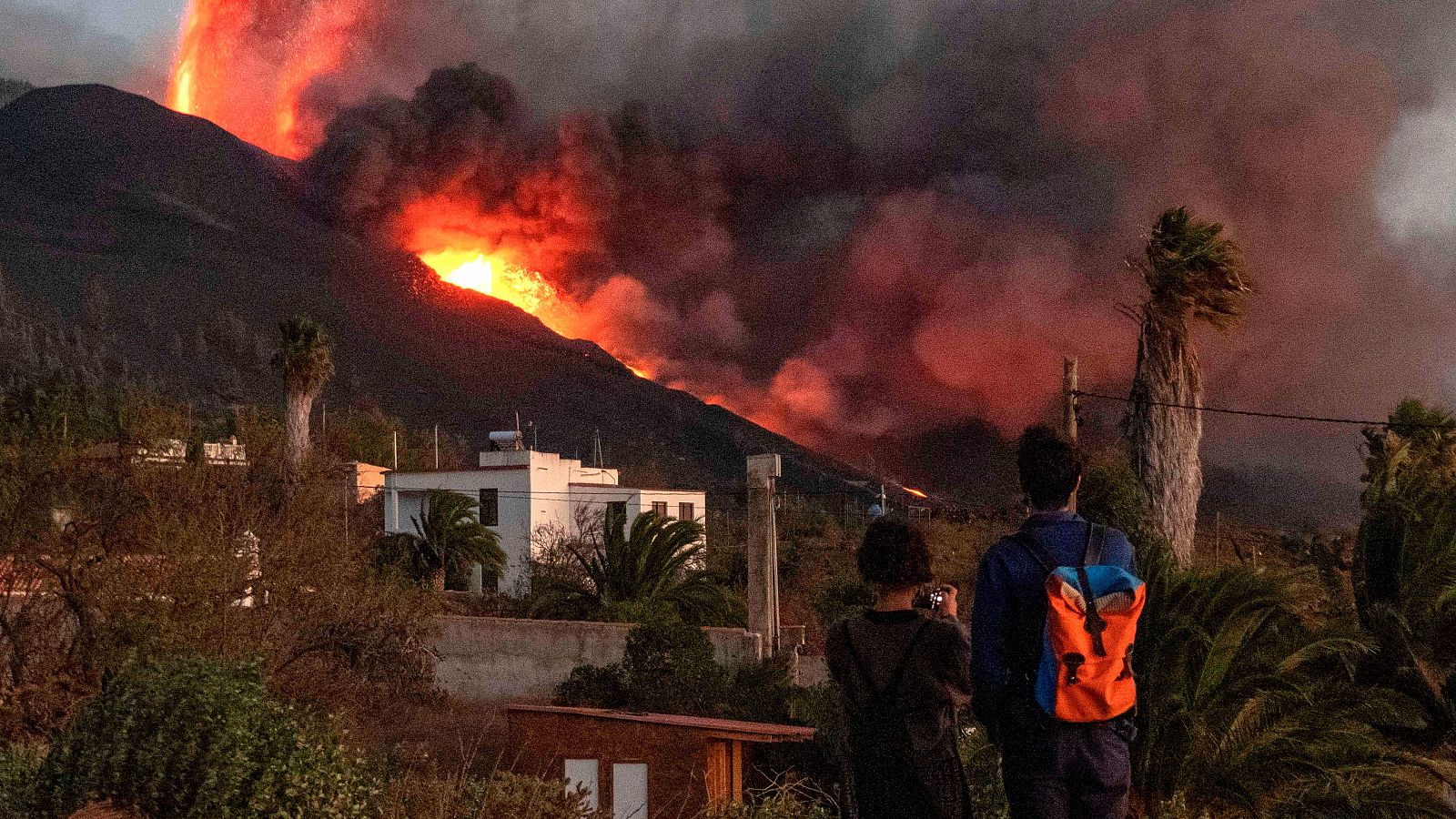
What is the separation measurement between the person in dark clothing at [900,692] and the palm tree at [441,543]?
38.5 m

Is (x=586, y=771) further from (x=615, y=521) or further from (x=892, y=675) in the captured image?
(x=615, y=521)

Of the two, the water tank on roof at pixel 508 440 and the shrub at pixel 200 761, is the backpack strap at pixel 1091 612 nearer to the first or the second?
the shrub at pixel 200 761

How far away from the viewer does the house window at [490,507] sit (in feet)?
173

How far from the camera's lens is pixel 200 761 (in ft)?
27.1

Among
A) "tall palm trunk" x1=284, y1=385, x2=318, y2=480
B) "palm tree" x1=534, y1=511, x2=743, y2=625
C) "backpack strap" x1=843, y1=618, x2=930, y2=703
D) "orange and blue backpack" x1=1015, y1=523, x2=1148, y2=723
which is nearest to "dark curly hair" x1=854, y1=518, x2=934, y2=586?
"backpack strap" x1=843, y1=618, x2=930, y2=703

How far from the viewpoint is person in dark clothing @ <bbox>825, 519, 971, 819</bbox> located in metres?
5.30

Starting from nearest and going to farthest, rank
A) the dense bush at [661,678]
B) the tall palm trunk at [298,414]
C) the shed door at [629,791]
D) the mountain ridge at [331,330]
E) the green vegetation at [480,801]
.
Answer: the green vegetation at [480,801] → the shed door at [629,791] → the dense bush at [661,678] → the tall palm trunk at [298,414] → the mountain ridge at [331,330]

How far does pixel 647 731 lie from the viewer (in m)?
18.5

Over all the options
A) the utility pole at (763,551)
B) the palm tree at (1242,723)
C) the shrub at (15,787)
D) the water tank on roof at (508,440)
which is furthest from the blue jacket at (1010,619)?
the water tank on roof at (508,440)

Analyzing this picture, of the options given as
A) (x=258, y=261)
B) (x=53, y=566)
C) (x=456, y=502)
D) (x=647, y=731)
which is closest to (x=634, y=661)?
(x=647, y=731)

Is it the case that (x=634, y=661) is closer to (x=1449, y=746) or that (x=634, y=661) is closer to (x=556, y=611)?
(x=556, y=611)

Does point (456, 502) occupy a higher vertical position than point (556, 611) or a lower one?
higher

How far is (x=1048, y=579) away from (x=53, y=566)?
51.9 feet

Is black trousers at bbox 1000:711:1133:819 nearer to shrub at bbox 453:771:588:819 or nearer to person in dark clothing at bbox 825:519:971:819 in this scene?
person in dark clothing at bbox 825:519:971:819
